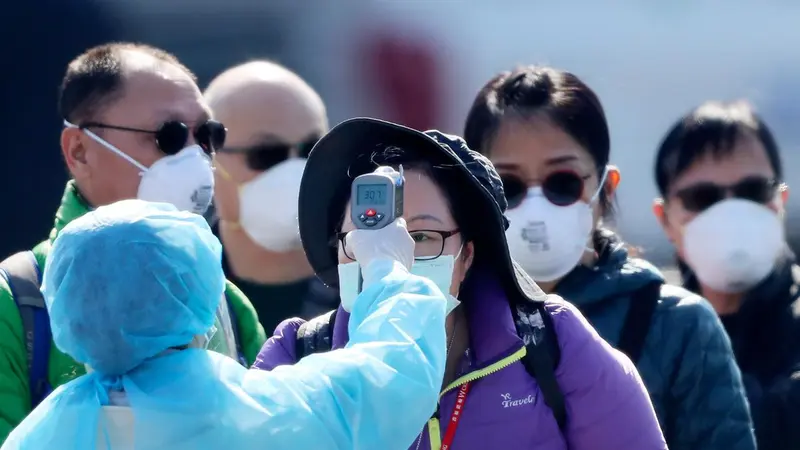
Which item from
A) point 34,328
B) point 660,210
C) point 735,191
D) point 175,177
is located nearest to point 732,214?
point 735,191

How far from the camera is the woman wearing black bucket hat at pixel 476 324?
209cm

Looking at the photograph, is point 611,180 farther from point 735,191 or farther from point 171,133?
point 171,133

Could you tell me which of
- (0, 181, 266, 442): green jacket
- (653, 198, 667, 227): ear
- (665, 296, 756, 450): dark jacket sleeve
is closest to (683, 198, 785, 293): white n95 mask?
(653, 198, 667, 227): ear

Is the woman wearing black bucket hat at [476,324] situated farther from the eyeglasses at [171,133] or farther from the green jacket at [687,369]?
the eyeglasses at [171,133]

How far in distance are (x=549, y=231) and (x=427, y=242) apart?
936 millimetres

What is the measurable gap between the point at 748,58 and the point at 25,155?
11.0 ft

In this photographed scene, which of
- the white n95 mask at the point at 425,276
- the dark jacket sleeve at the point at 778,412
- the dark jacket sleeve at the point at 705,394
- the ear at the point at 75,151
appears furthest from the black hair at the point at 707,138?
the ear at the point at 75,151

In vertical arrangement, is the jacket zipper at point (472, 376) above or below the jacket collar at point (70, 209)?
below

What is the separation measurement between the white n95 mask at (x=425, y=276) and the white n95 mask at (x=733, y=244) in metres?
1.59

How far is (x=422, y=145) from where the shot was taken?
223 cm

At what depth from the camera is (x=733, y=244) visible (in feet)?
11.7

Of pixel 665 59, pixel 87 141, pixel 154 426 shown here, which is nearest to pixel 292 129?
pixel 87 141

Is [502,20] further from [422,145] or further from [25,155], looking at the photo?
[422,145]

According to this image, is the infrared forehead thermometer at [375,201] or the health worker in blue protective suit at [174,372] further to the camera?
the infrared forehead thermometer at [375,201]
